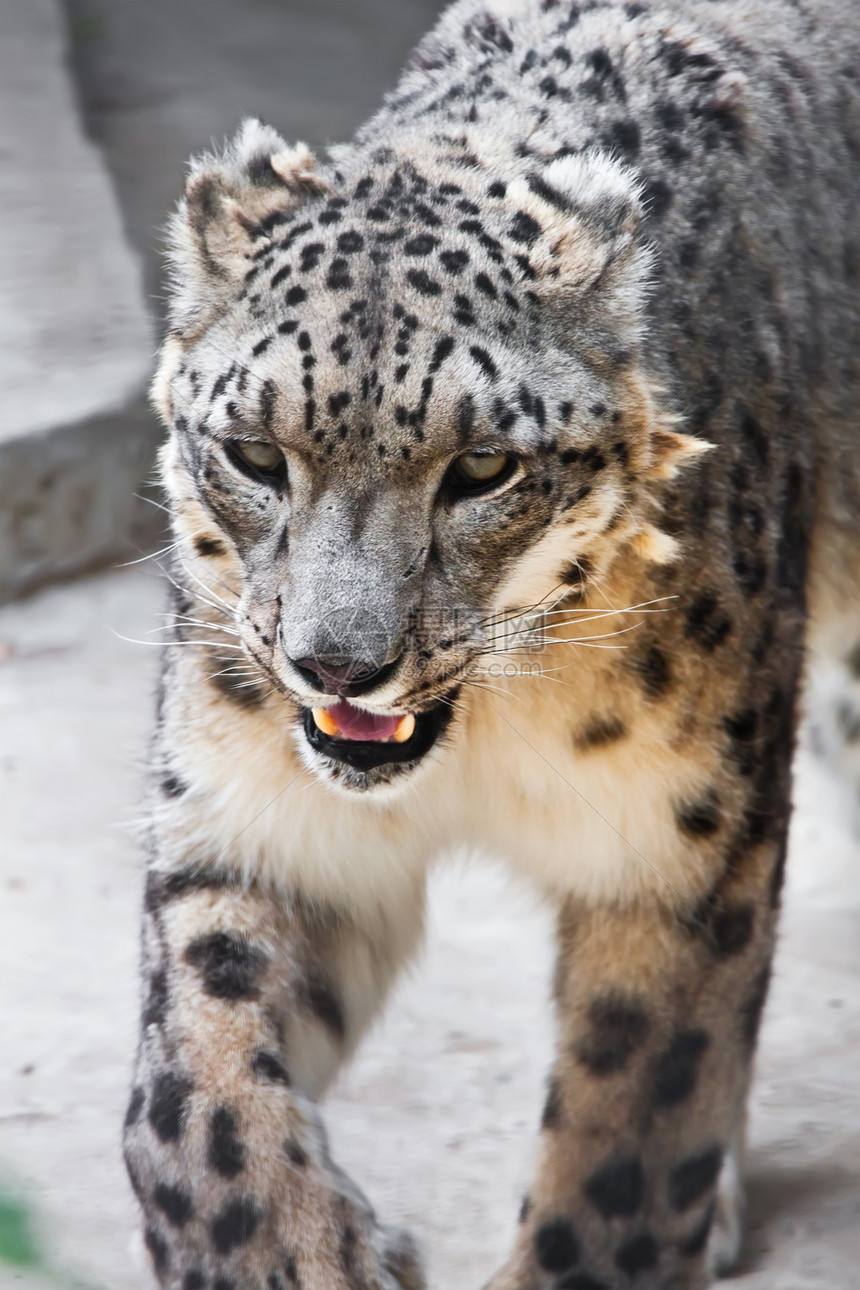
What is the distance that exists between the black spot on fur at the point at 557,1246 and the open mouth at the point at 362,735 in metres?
1.35

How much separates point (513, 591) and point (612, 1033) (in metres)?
1.24

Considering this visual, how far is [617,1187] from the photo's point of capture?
4137mm

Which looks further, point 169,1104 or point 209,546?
point 169,1104

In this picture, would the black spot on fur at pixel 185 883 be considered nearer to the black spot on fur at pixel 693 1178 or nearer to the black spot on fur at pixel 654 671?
the black spot on fur at pixel 654 671

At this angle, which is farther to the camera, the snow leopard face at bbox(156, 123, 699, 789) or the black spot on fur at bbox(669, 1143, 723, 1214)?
the black spot on fur at bbox(669, 1143, 723, 1214)

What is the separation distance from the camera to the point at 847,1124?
17.2ft

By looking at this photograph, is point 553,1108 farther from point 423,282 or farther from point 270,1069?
point 423,282

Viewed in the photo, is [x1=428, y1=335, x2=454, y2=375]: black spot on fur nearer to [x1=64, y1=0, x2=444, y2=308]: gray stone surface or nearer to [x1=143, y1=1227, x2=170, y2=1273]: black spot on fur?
[x1=143, y1=1227, x2=170, y2=1273]: black spot on fur

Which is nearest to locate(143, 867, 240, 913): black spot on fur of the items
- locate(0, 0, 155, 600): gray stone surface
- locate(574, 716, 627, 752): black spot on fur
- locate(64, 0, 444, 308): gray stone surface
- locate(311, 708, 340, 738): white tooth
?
locate(311, 708, 340, 738): white tooth

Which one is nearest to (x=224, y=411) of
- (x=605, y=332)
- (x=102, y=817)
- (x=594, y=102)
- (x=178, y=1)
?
(x=605, y=332)

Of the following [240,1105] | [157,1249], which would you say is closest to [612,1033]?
[240,1105]

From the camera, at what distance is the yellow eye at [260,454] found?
3.21m

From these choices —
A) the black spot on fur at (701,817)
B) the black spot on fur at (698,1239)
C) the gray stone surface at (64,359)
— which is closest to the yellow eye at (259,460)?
the black spot on fur at (701,817)

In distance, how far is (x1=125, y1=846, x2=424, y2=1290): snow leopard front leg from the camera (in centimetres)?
368
